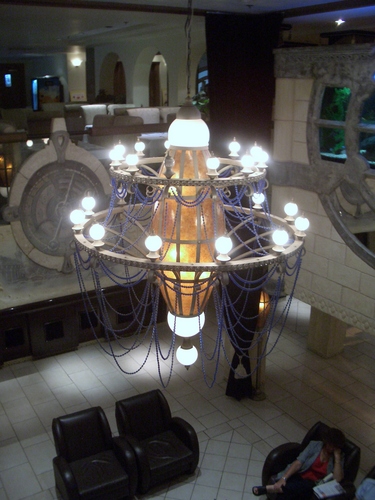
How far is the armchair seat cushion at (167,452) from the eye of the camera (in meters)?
5.99

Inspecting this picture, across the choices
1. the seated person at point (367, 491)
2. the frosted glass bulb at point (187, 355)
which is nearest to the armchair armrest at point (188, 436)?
the seated person at point (367, 491)

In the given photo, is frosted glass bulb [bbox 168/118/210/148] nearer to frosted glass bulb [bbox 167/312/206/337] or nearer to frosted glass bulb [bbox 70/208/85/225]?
frosted glass bulb [bbox 70/208/85/225]

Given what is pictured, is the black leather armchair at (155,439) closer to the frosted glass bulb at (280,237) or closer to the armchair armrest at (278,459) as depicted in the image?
the armchair armrest at (278,459)

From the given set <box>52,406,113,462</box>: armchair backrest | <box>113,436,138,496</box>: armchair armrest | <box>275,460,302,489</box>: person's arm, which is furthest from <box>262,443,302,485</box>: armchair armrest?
<box>52,406,113,462</box>: armchair backrest

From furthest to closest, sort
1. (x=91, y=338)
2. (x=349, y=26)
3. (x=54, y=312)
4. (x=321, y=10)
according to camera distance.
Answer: (x=91, y=338) < (x=54, y=312) < (x=349, y=26) < (x=321, y=10)

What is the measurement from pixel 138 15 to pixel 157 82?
356 inches

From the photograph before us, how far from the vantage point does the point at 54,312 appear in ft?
29.0

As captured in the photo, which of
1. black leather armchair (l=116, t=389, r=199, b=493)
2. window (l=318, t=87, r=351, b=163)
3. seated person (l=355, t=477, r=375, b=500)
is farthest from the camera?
black leather armchair (l=116, t=389, r=199, b=493)

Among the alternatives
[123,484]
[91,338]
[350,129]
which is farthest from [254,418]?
[350,129]

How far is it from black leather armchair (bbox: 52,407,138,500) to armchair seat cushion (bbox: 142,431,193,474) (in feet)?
1.07

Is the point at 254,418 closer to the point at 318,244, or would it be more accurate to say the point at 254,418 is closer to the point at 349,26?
the point at 318,244

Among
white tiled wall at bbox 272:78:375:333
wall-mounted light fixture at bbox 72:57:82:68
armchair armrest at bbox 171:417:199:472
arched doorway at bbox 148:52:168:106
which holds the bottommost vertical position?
armchair armrest at bbox 171:417:199:472

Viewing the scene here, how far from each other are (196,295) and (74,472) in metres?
3.63

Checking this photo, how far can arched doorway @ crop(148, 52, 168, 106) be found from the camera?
15.3 m
